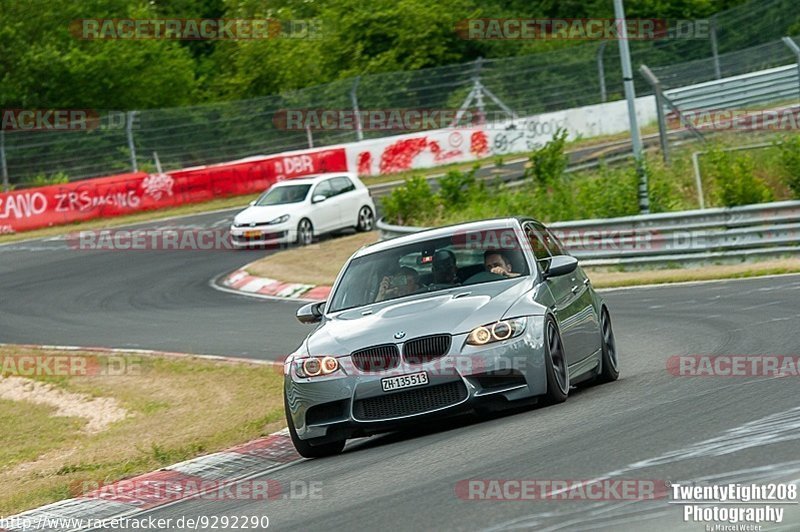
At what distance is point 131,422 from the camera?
14.6 metres

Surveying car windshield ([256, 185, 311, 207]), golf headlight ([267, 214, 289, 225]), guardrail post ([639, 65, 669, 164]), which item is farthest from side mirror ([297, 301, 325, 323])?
car windshield ([256, 185, 311, 207])

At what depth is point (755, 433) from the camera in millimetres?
7801

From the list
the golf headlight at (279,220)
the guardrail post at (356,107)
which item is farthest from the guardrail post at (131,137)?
the golf headlight at (279,220)

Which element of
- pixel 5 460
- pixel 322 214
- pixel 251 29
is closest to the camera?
pixel 5 460

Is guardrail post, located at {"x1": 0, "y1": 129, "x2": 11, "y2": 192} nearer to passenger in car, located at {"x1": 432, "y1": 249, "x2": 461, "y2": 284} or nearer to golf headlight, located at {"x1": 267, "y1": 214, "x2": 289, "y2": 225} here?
golf headlight, located at {"x1": 267, "y1": 214, "x2": 289, "y2": 225}

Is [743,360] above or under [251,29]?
under

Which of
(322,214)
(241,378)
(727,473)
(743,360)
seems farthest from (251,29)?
(727,473)

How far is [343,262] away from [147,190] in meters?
13.3

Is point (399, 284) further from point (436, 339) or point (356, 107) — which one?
point (356, 107)

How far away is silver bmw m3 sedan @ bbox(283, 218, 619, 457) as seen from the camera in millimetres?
9508

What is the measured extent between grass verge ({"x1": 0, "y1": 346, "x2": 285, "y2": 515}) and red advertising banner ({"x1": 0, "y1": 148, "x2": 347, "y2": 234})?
17.8 metres

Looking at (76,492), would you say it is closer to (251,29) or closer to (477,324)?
(477,324)

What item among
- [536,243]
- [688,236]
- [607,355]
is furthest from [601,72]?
[536,243]

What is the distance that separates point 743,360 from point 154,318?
1292 centimetres
